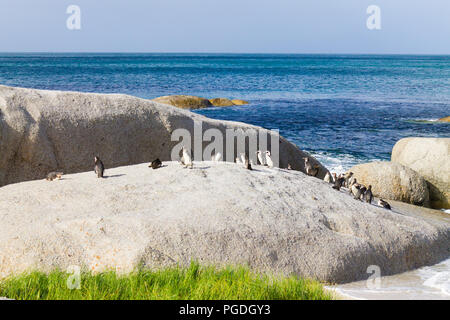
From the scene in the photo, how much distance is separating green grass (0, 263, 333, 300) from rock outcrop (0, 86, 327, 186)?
18.7ft

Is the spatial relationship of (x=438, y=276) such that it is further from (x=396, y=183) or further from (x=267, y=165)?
(x=396, y=183)

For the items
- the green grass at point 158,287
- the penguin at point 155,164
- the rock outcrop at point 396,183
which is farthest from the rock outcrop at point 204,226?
the rock outcrop at point 396,183

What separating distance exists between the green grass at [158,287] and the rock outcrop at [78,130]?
5704 millimetres

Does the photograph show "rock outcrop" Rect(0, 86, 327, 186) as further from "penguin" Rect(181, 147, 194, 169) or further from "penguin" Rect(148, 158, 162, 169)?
"penguin" Rect(181, 147, 194, 169)

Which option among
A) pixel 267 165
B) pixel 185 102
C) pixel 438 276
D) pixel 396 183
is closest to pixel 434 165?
pixel 396 183

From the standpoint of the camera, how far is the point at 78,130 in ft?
43.1

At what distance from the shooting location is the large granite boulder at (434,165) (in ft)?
59.0

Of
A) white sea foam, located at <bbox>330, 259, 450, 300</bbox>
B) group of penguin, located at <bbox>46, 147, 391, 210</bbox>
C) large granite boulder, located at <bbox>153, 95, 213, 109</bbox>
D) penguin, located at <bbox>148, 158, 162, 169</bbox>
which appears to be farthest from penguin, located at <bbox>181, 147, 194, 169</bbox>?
large granite boulder, located at <bbox>153, 95, 213, 109</bbox>

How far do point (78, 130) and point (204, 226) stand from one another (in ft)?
18.4

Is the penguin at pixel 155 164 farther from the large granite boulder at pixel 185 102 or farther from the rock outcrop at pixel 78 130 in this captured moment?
the large granite boulder at pixel 185 102

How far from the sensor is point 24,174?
1275 cm
